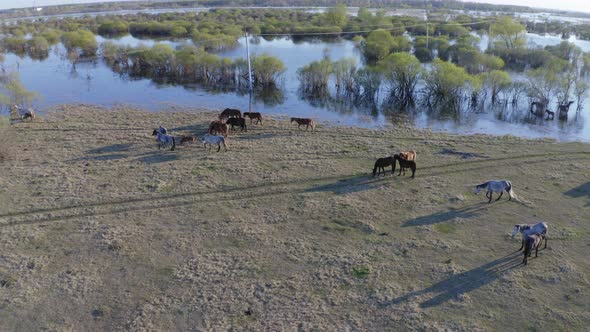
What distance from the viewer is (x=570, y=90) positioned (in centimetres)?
3653

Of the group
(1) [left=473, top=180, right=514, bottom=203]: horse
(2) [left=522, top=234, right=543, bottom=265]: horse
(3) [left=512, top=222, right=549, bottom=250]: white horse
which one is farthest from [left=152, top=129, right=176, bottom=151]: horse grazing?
(2) [left=522, top=234, right=543, bottom=265]: horse

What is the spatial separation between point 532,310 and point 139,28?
85.9 meters

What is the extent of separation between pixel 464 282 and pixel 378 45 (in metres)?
43.0

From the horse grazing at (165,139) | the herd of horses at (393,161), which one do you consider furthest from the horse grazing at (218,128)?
the horse grazing at (165,139)

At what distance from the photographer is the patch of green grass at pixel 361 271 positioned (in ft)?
42.5

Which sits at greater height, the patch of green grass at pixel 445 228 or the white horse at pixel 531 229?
the white horse at pixel 531 229

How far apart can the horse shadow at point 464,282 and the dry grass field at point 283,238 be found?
5 centimetres

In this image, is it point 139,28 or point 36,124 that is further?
point 139,28

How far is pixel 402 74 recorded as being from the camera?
37.2 metres

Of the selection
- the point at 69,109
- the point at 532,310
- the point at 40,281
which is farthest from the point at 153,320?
the point at 69,109

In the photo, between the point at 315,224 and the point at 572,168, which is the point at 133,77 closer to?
the point at 315,224

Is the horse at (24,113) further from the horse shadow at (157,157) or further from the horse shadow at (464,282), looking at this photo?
the horse shadow at (464,282)

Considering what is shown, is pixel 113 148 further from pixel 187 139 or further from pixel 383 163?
pixel 383 163

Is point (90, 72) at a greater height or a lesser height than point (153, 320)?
greater
